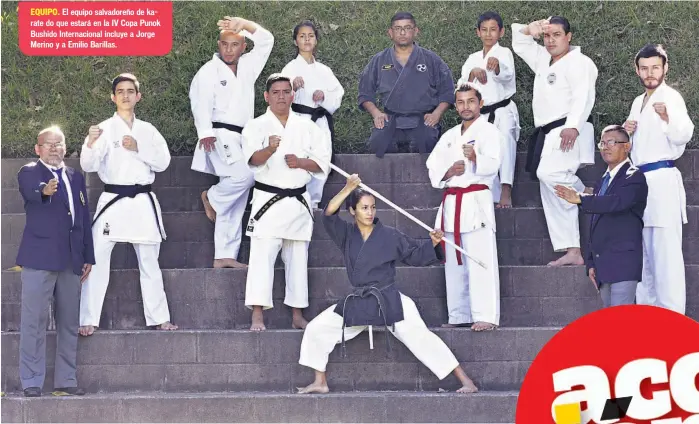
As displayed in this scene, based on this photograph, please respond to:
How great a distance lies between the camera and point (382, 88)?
9195 mm

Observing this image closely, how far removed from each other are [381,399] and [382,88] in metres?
2.76

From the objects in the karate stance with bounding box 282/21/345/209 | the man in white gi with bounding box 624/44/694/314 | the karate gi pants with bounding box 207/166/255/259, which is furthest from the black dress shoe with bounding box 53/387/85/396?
the man in white gi with bounding box 624/44/694/314

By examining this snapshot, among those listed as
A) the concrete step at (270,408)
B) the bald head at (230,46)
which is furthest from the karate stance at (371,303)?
the bald head at (230,46)

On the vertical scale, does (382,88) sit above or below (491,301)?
above

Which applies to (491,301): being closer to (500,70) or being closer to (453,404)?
(453,404)

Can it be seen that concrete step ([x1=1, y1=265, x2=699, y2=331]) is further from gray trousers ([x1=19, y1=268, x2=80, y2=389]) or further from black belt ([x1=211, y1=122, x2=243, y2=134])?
black belt ([x1=211, y1=122, x2=243, y2=134])

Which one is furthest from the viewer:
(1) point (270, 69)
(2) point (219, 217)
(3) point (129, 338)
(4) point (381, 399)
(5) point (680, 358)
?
(1) point (270, 69)

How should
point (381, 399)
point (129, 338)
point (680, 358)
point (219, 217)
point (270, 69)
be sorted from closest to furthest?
point (680, 358) → point (381, 399) → point (129, 338) → point (219, 217) → point (270, 69)

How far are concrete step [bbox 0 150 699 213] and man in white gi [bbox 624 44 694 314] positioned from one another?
4.05ft

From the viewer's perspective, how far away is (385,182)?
9.23 meters

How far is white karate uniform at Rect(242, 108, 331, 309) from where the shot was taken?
791 cm

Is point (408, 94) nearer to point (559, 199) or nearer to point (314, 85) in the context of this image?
point (314, 85)

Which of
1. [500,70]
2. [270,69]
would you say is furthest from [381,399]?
[270,69]

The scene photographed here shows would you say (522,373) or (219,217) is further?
(219,217)
